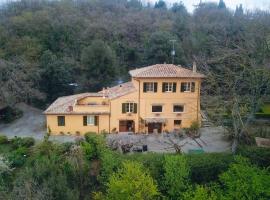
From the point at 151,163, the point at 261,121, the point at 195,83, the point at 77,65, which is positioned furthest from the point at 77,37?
the point at 151,163

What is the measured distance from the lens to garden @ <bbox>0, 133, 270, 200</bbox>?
20.0 m

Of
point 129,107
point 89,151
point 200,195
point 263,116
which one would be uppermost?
point 129,107

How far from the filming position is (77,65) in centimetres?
4934

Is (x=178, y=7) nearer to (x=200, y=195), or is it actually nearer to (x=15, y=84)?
(x=15, y=84)

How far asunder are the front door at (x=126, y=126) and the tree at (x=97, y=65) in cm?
1242

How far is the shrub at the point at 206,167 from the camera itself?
23672mm

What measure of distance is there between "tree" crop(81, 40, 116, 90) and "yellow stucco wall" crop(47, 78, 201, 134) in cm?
1115

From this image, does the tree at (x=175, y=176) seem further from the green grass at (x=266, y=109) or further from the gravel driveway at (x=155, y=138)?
the green grass at (x=266, y=109)

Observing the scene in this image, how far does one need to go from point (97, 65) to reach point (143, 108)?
13.5 metres

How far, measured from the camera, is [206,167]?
23734 millimetres

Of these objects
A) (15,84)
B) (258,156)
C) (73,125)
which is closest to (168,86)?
(73,125)

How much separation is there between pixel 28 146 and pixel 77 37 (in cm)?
2954

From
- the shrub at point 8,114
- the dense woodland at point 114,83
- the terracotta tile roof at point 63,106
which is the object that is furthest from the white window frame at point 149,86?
the shrub at point 8,114

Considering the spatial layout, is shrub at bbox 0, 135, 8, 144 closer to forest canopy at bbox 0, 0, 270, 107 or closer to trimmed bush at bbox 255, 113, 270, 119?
forest canopy at bbox 0, 0, 270, 107
